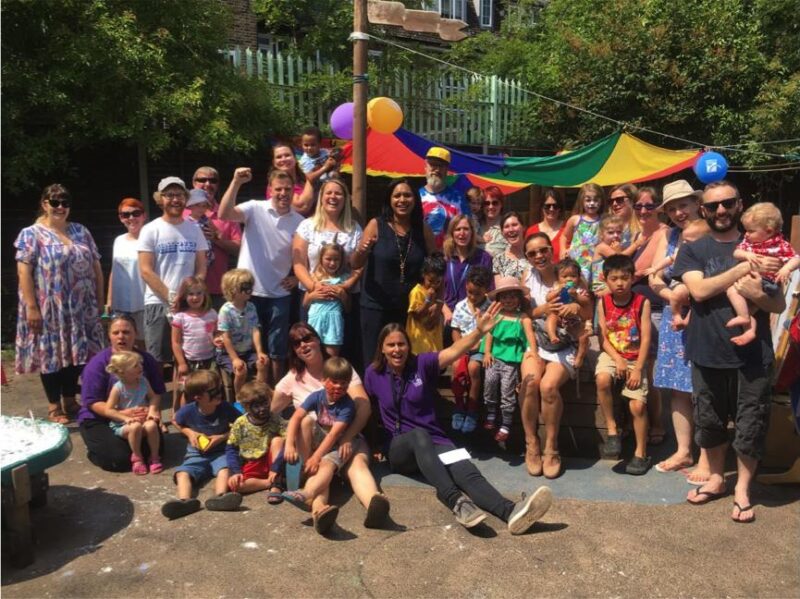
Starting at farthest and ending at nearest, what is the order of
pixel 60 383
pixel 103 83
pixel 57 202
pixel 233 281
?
pixel 103 83, pixel 60 383, pixel 57 202, pixel 233 281

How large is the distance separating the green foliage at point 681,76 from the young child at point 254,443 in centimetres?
974

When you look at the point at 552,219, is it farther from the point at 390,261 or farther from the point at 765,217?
the point at 765,217

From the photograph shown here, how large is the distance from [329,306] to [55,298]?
2121 mm

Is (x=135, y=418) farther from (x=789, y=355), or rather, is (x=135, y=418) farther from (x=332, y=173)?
(x=789, y=355)

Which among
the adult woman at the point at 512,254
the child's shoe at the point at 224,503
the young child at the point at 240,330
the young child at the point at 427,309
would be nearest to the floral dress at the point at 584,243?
the adult woman at the point at 512,254

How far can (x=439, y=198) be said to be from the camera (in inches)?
217

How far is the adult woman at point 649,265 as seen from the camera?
4770 mm

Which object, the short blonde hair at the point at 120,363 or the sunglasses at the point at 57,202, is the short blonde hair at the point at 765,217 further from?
the sunglasses at the point at 57,202

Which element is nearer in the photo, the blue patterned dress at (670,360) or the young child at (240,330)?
the blue patterned dress at (670,360)

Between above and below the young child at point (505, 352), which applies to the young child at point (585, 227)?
above

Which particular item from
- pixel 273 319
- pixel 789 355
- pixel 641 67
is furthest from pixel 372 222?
pixel 641 67

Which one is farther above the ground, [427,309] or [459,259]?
[459,259]

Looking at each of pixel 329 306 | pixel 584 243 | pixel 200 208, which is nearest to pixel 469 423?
pixel 329 306

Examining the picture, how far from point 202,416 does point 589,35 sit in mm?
11881
